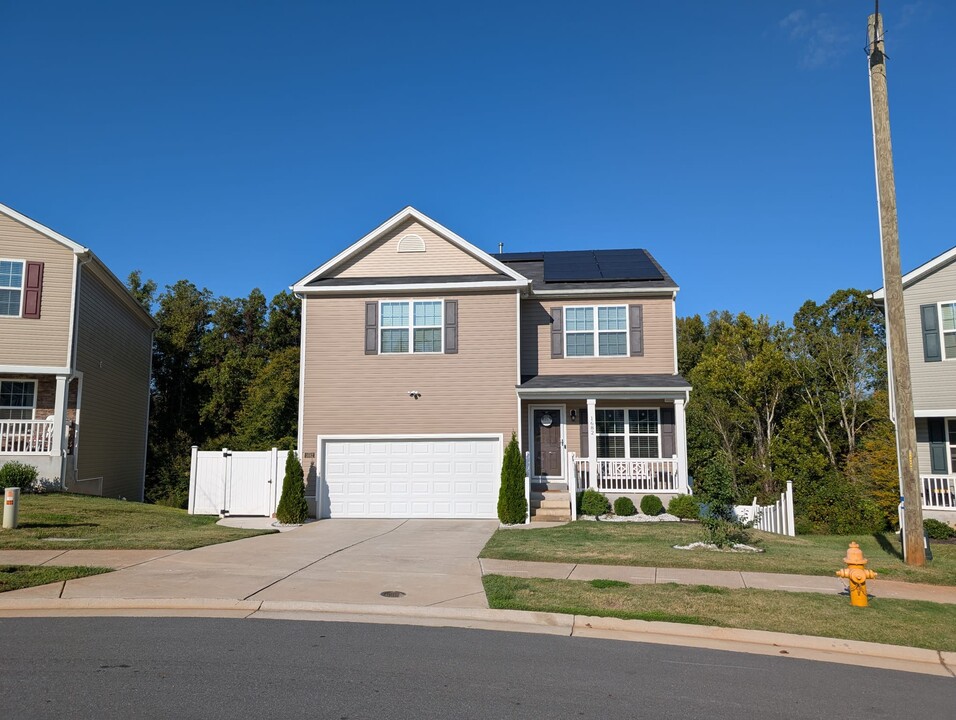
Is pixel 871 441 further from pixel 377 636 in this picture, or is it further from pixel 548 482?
pixel 377 636

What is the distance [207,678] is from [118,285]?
64.3 feet

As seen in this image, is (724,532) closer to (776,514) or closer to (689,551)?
(689,551)

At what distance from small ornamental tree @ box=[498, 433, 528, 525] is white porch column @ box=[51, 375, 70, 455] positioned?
11330 millimetres

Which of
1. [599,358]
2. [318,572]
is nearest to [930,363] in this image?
[599,358]

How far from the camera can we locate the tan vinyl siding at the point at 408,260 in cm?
1984

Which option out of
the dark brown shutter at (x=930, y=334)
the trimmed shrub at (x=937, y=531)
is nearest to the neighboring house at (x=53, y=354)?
the trimmed shrub at (x=937, y=531)

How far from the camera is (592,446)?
1838 cm

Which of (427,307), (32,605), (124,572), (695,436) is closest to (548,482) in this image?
(427,307)

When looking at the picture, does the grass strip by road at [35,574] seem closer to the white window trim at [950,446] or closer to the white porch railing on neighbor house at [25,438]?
the white porch railing on neighbor house at [25,438]

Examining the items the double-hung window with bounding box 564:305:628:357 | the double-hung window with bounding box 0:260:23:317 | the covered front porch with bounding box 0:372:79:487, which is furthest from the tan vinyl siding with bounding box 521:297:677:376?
the double-hung window with bounding box 0:260:23:317

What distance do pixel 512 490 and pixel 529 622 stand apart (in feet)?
29.8

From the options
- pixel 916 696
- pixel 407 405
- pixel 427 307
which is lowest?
pixel 916 696

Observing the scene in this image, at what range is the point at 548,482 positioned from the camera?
1959 cm

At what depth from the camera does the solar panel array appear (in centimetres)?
2055
